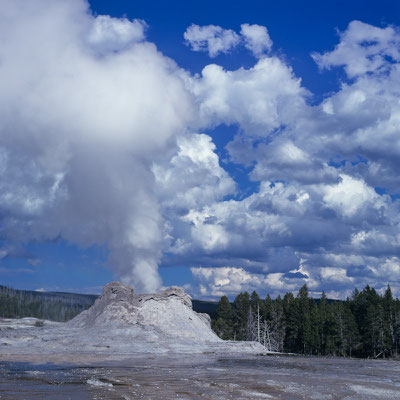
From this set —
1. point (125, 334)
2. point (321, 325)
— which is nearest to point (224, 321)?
point (321, 325)

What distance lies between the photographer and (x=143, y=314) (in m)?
61.2

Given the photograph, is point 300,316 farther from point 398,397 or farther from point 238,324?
point 398,397

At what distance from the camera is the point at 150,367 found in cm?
3869

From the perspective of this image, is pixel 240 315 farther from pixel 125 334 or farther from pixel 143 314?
pixel 125 334

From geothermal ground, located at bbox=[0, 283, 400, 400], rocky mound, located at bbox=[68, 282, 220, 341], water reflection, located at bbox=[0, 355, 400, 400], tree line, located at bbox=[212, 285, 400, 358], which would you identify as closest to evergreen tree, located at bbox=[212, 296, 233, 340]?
tree line, located at bbox=[212, 285, 400, 358]

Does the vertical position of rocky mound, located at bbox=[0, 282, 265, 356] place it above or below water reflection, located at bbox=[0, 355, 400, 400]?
above

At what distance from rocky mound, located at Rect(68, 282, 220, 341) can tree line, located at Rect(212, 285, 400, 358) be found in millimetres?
26330

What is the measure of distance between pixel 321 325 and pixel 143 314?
4217cm

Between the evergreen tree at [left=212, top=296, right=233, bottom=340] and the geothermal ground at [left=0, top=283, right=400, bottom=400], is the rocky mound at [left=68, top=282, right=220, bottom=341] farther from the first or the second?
the evergreen tree at [left=212, top=296, right=233, bottom=340]

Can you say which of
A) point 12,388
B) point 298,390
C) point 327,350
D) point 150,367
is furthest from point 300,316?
point 12,388

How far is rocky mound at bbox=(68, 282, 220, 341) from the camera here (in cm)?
5924

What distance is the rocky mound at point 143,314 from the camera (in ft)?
194

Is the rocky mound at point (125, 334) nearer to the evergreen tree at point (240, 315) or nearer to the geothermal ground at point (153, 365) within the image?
the geothermal ground at point (153, 365)

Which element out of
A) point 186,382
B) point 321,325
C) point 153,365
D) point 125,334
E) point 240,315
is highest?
point 240,315
